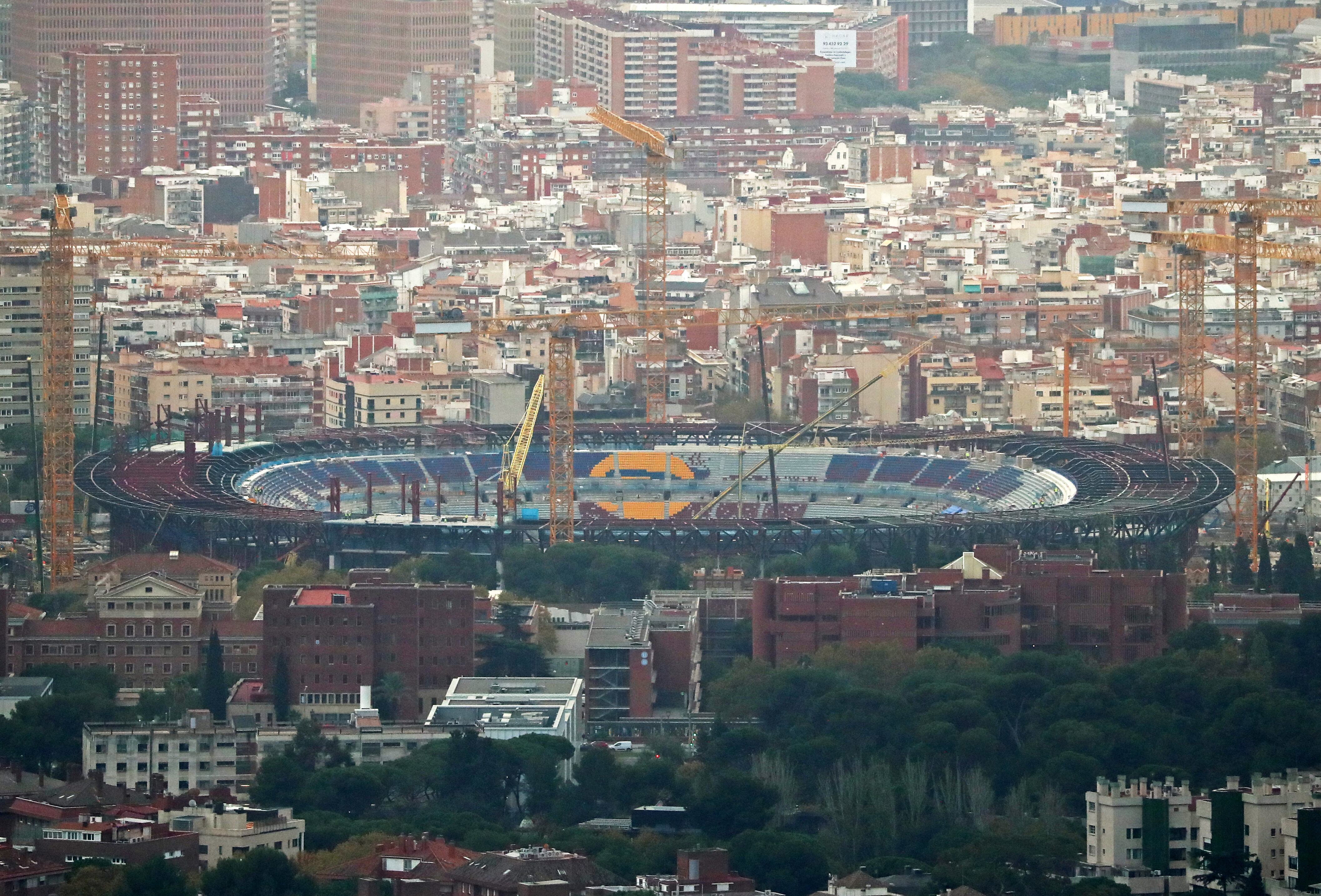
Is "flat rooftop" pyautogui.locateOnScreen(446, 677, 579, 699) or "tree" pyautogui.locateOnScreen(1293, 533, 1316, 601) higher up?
"tree" pyautogui.locateOnScreen(1293, 533, 1316, 601)

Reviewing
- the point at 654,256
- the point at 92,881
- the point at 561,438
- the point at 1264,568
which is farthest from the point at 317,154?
the point at 92,881

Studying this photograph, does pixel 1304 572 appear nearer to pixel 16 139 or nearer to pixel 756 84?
pixel 16 139

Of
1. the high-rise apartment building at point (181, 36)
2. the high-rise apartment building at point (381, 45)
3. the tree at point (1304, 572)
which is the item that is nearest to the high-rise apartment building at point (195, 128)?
the high-rise apartment building at point (181, 36)

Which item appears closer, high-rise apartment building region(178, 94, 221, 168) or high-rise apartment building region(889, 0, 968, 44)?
high-rise apartment building region(178, 94, 221, 168)

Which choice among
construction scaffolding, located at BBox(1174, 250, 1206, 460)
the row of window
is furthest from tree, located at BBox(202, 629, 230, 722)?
construction scaffolding, located at BBox(1174, 250, 1206, 460)

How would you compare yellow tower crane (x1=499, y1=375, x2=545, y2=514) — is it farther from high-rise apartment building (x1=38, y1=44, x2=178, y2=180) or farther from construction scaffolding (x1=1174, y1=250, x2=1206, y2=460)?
high-rise apartment building (x1=38, y1=44, x2=178, y2=180)

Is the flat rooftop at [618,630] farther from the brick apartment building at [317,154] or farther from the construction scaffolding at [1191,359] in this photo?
the brick apartment building at [317,154]
